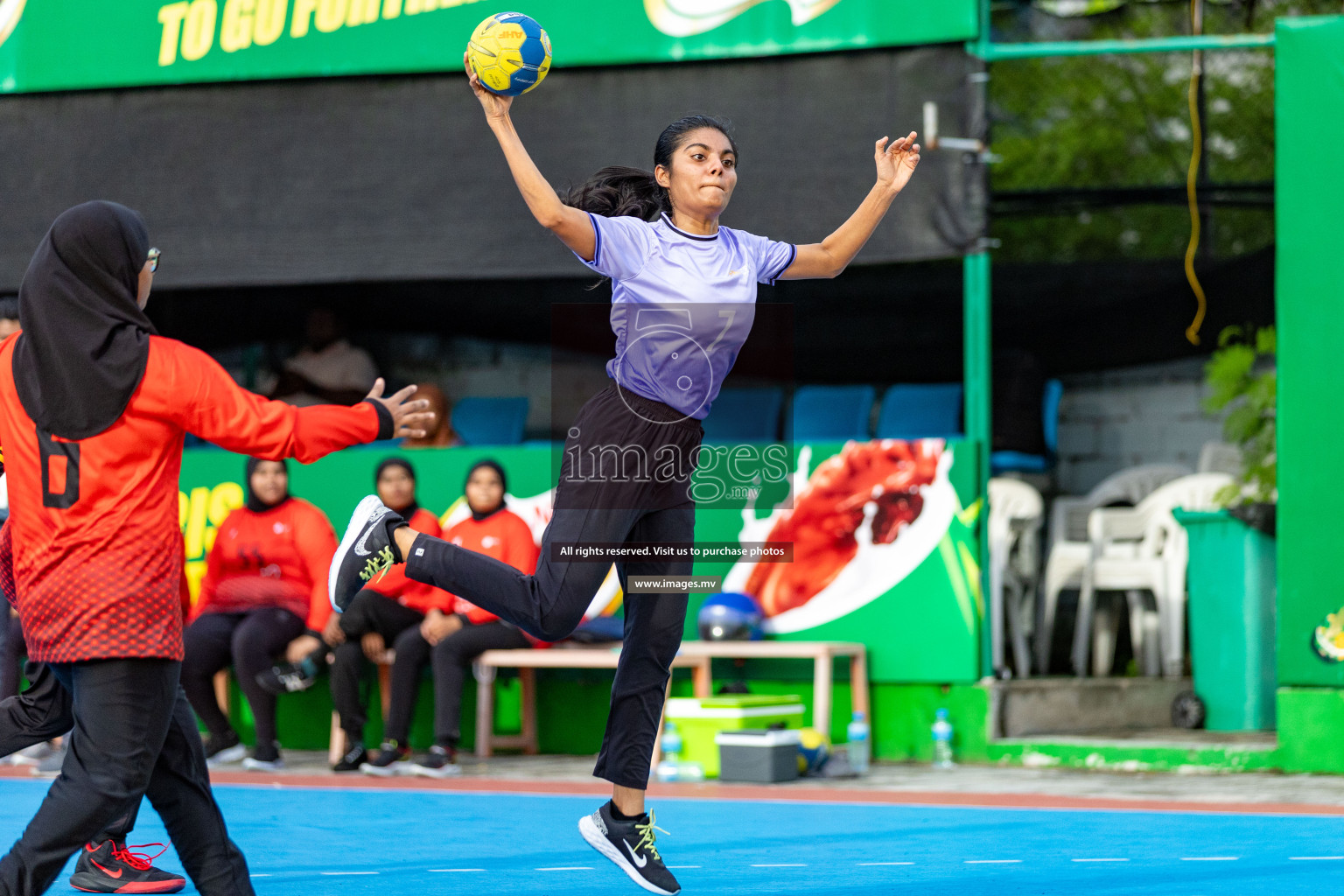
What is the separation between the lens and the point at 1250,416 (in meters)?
9.21

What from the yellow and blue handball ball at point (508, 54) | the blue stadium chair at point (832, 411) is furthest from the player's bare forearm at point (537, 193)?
the blue stadium chair at point (832, 411)

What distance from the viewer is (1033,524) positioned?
10281 millimetres

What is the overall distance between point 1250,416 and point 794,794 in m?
3.61

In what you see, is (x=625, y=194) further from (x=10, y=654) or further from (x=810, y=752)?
(x=10, y=654)

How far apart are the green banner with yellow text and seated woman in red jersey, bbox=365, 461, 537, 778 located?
8.15 ft

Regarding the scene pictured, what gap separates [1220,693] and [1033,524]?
1.76m

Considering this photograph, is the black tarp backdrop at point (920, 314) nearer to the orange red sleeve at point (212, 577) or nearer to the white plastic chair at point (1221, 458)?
the white plastic chair at point (1221, 458)

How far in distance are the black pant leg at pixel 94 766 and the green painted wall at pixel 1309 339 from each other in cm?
599

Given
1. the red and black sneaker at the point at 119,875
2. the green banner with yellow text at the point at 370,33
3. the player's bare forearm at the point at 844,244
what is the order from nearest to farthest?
the player's bare forearm at the point at 844,244
the red and black sneaker at the point at 119,875
the green banner with yellow text at the point at 370,33

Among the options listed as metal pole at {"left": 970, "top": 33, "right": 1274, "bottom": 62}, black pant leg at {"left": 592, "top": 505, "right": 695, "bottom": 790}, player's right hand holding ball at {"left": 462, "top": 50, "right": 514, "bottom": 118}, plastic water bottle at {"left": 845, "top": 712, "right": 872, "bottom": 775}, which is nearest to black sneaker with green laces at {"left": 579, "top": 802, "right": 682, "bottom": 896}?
black pant leg at {"left": 592, "top": 505, "right": 695, "bottom": 790}

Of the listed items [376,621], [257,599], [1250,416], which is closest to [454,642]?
[376,621]

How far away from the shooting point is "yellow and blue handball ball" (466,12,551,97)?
14.9 feet

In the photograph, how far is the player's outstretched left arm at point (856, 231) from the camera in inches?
192

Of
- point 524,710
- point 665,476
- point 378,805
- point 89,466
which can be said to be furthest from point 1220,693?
point 89,466
